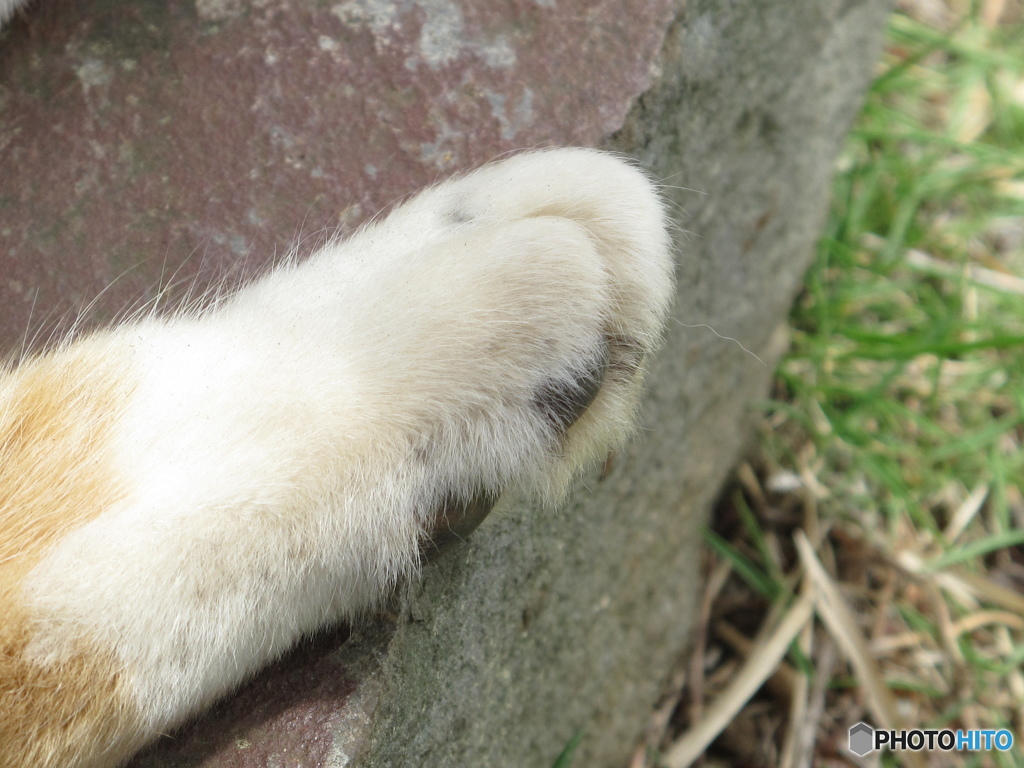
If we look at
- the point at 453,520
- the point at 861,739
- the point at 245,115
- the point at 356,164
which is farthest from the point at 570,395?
the point at 861,739

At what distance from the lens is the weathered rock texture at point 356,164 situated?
924mm

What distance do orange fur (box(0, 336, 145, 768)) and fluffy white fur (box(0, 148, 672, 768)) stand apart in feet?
0.04

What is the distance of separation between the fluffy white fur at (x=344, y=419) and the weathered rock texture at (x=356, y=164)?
10 cm

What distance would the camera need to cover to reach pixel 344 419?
31.4 inches

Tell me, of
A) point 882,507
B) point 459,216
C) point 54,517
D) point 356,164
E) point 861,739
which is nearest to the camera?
point 54,517

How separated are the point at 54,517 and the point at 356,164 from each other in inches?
20.0

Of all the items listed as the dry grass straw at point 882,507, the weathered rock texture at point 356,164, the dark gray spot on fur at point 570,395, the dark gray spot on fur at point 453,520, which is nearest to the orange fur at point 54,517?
the weathered rock texture at point 356,164

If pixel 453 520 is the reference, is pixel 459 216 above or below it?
above

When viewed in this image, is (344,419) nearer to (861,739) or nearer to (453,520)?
(453,520)

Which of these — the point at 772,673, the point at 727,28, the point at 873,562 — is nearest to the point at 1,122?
the point at 727,28

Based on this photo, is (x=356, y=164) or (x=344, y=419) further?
(x=356, y=164)

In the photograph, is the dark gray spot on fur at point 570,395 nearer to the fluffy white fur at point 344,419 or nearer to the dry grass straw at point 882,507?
the fluffy white fur at point 344,419

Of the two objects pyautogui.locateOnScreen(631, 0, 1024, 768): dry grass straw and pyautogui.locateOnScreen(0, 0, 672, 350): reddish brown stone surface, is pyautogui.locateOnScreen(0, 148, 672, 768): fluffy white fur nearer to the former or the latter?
pyautogui.locateOnScreen(0, 0, 672, 350): reddish brown stone surface

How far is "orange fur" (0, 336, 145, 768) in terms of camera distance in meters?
0.75
